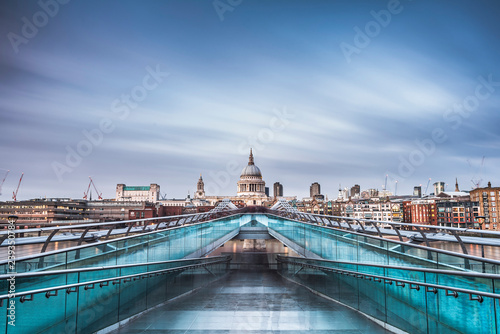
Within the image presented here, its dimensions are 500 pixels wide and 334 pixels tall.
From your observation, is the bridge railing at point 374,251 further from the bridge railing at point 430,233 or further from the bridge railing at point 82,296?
the bridge railing at point 82,296

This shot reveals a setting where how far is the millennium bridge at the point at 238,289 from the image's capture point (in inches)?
230

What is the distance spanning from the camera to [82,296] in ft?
23.2

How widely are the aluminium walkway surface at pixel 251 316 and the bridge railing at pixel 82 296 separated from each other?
0.43 metres

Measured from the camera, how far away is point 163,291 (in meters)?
10.7

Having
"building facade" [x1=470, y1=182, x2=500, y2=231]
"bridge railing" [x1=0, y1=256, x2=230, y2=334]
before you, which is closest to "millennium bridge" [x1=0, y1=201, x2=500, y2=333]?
"bridge railing" [x1=0, y1=256, x2=230, y2=334]

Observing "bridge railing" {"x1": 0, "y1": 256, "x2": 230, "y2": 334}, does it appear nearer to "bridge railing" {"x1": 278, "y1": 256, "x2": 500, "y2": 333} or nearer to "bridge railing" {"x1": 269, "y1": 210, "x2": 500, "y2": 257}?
"bridge railing" {"x1": 278, "y1": 256, "x2": 500, "y2": 333}

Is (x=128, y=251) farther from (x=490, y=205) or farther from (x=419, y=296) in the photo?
(x=490, y=205)

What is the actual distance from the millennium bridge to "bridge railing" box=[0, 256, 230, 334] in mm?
18

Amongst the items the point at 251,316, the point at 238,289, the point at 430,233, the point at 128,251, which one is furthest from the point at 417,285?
the point at 238,289

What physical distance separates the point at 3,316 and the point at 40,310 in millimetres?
714

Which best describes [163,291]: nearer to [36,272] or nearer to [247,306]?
[247,306]

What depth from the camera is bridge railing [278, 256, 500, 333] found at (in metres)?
5.58

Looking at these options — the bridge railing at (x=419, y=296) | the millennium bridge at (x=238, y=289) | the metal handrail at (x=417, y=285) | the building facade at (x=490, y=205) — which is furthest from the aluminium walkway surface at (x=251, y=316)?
the building facade at (x=490, y=205)

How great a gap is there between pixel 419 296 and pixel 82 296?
5.77 m
